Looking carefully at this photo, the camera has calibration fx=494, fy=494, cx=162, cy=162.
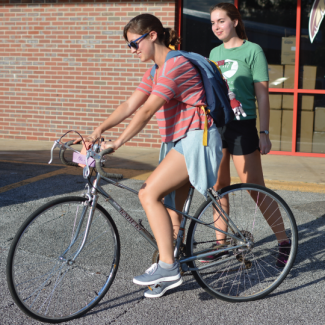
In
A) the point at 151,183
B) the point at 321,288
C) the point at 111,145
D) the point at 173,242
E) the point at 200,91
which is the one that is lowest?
the point at 321,288

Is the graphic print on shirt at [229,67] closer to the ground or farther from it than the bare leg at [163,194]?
farther from it

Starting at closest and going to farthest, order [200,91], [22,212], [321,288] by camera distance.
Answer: [200,91]
[321,288]
[22,212]

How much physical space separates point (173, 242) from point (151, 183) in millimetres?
419

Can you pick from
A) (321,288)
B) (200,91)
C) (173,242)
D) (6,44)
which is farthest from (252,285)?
(6,44)

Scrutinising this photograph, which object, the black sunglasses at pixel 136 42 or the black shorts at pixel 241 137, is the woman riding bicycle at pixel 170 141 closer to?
the black sunglasses at pixel 136 42

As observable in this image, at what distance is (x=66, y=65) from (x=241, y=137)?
6.61m

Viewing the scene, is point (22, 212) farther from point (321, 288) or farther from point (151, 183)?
point (321, 288)

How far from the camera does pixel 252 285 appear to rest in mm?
3502

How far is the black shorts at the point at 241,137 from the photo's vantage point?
3.75 meters

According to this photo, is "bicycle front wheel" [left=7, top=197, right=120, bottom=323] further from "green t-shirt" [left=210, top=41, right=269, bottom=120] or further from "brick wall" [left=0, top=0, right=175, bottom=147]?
"brick wall" [left=0, top=0, right=175, bottom=147]

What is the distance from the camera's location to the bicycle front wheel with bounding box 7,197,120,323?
9.49ft

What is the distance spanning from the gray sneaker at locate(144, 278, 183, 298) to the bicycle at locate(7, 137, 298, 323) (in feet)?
0.41

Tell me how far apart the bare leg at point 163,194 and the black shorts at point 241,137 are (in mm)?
824

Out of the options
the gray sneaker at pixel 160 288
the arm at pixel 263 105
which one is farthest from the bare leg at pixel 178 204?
the arm at pixel 263 105
